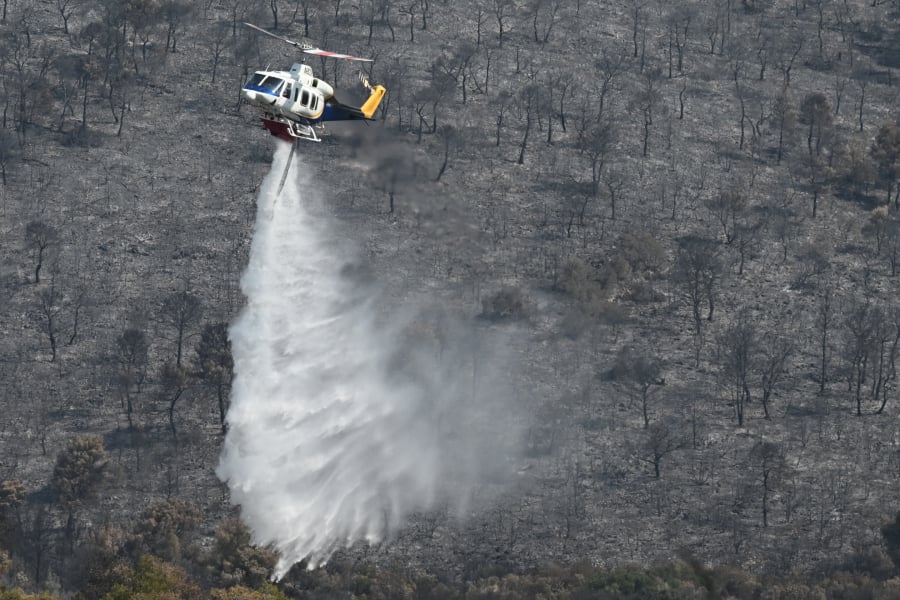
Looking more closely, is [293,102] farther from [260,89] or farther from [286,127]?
[260,89]

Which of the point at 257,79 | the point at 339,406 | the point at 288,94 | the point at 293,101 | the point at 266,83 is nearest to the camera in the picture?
the point at 266,83

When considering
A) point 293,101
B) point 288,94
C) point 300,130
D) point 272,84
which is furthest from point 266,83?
point 300,130

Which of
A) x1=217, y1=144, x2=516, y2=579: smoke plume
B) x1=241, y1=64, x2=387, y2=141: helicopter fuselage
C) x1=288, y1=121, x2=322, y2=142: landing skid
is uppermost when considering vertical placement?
x1=241, y1=64, x2=387, y2=141: helicopter fuselage

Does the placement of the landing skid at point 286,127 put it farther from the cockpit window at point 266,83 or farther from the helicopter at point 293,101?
the cockpit window at point 266,83

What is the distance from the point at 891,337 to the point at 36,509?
56.6m

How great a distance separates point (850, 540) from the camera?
13912cm

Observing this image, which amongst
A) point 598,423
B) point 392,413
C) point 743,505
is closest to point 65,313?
point 392,413

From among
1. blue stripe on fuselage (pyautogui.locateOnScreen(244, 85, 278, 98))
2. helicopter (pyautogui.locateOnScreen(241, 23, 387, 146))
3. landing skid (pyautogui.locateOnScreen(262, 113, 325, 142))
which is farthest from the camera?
landing skid (pyautogui.locateOnScreen(262, 113, 325, 142))

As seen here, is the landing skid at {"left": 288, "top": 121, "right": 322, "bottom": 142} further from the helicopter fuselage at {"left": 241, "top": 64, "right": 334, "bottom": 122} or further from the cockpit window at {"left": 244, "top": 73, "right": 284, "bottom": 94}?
the cockpit window at {"left": 244, "top": 73, "right": 284, "bottom": 94}

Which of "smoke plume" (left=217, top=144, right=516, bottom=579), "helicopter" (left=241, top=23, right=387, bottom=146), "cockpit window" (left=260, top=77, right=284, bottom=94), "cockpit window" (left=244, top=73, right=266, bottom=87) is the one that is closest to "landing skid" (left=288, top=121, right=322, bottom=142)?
"helicopter" (left=241, top=23, right=387, bottom=146)

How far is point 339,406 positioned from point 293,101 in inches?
1082

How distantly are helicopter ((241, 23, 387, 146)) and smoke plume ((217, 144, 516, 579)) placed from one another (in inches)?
770

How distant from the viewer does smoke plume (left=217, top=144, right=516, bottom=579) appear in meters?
137

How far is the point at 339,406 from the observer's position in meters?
145
